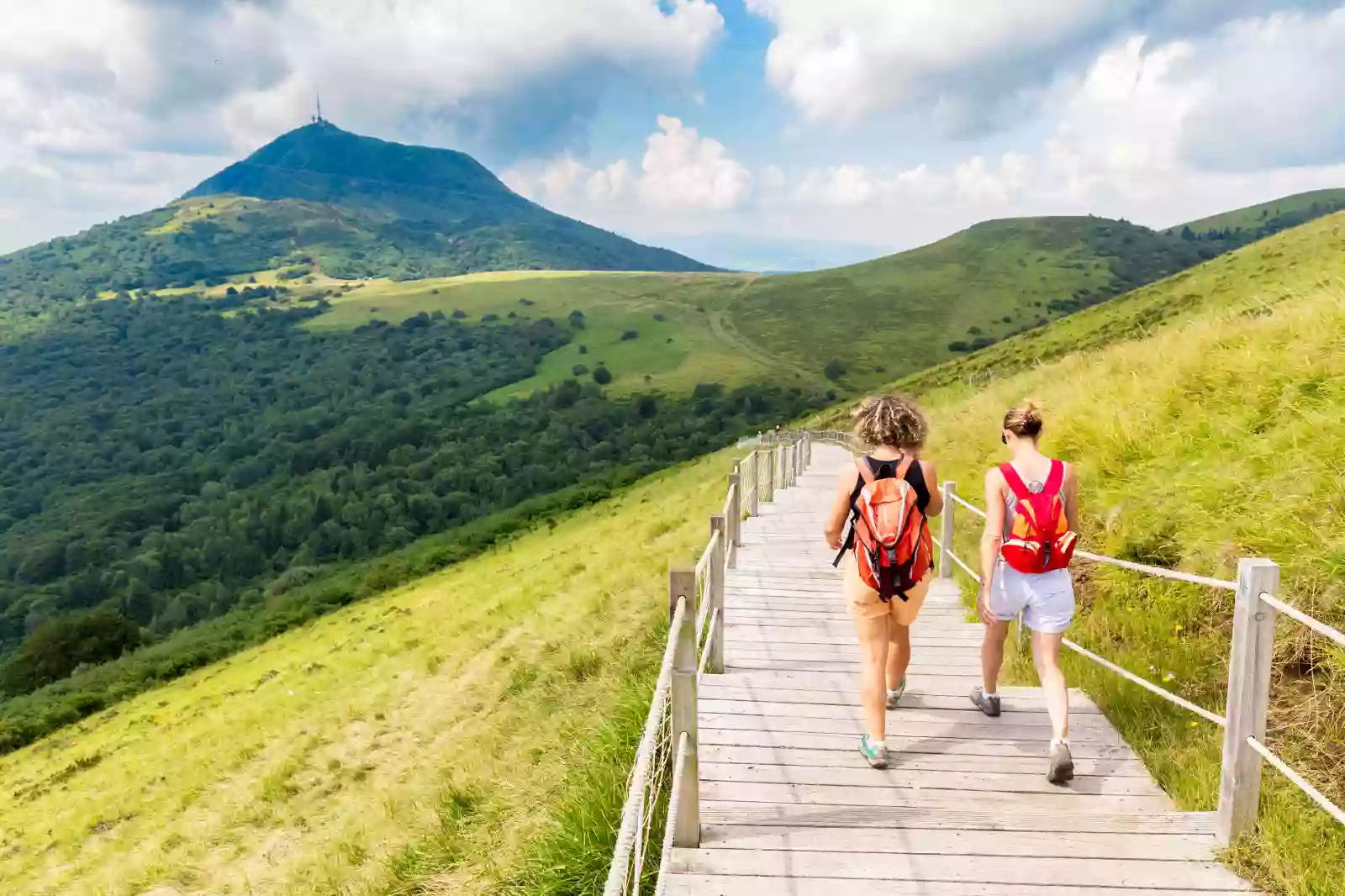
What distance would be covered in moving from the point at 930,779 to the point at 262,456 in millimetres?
133874

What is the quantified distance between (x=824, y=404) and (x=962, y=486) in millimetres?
93481

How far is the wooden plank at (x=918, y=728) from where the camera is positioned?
4789 mm

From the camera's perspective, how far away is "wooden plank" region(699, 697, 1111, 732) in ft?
16.4

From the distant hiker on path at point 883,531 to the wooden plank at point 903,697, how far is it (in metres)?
0.87

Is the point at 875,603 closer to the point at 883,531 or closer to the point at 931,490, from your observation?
the point at 883,531

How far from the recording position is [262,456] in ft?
396

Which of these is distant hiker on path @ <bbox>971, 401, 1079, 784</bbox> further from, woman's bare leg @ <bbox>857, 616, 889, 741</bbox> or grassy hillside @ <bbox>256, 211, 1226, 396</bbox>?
grassy hillside @ <bbox>256, 211, 1226, 396</bbox>

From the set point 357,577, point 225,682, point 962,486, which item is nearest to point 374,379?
point 357,577

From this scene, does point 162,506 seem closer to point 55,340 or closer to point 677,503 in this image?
point 677,503

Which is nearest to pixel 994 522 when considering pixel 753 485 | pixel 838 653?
pixel 838 653

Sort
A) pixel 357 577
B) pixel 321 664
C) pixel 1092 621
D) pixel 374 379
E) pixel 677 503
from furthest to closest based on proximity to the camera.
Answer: pixel 374 379, pixel 357 577, pixel 677 503, pixel 321 664, pixel 1092 621

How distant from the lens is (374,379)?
476ft

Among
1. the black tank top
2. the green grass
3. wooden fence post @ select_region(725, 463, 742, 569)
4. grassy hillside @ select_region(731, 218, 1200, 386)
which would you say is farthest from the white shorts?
grassy hillside @ select_region(731, 218, 1200, 386)

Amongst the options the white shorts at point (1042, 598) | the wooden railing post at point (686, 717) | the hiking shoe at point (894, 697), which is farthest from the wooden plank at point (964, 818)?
the hiking shoe at point (894, 697)
